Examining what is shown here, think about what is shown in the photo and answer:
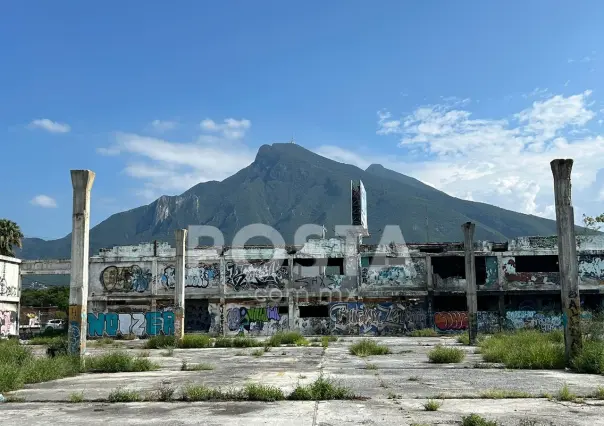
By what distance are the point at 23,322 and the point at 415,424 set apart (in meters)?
56.0

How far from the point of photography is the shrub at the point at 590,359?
1284 centimetres

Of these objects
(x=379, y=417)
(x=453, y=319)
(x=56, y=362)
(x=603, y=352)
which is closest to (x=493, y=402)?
(x=379, y=417)

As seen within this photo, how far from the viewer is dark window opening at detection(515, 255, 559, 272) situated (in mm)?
43500

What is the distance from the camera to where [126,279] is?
4503cm

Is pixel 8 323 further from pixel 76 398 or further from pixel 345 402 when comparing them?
pixel 345 402

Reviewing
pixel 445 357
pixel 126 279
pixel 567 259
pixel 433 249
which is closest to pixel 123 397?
pixel 445 357

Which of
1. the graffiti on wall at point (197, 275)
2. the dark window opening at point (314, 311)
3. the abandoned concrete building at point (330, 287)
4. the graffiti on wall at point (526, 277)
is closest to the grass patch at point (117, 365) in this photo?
the abandoned concrete building at point (330, 287)

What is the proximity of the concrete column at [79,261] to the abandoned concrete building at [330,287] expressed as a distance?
26.3m

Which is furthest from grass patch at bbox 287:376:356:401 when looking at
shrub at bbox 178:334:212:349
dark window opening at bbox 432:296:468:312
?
dark window opening at bbox 432:296:468:312

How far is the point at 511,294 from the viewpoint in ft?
140

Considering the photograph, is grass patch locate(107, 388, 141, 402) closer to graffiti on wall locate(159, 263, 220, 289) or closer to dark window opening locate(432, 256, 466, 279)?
graffiti on wall locate(159, 263, 220, 289)

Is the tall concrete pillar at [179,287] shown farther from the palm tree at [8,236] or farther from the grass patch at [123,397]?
the palm tree at [8,236]

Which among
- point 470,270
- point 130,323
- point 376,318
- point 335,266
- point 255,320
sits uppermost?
point 335,266

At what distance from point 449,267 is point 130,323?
80.1 ft
